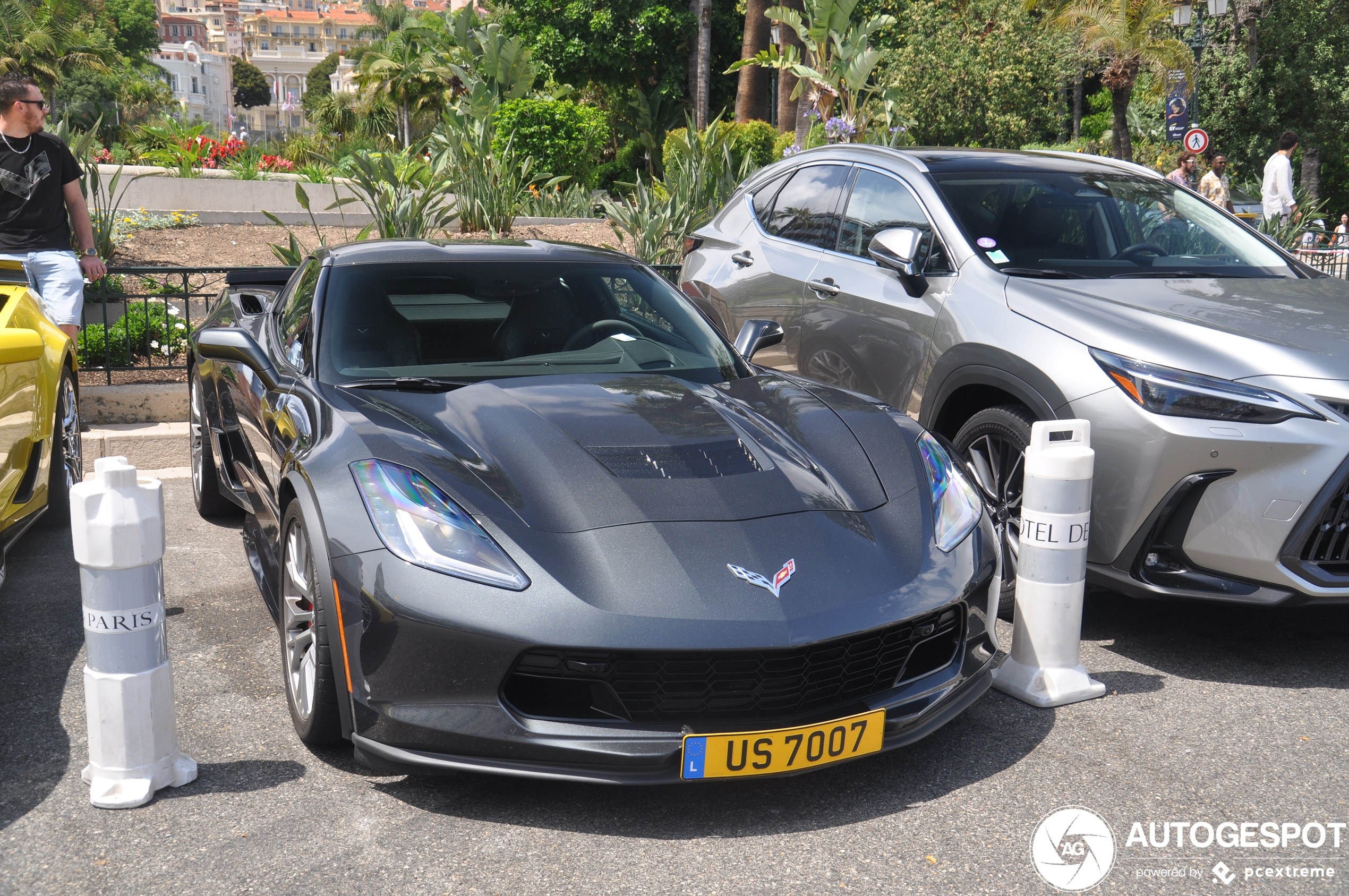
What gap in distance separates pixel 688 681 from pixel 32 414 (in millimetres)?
3267

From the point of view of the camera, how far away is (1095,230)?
5.20 metres

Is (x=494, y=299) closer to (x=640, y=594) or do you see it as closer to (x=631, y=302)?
(x=631, y=302)

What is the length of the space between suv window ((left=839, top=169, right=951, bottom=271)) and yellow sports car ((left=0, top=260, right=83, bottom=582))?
3.51m

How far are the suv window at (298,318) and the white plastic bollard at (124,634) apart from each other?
1161 mm

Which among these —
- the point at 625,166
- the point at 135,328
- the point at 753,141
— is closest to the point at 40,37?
the point at 625,166

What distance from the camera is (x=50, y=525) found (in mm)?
5688

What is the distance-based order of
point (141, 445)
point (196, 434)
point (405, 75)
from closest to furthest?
1. point (196, 434)
2. point (141, 445)
3. point (405, 75)

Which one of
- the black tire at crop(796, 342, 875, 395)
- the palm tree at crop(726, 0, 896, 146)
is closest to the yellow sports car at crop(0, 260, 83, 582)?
the black tire at crop(796, 342, 875, 395)

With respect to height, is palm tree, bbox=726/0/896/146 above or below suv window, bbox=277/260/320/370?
above

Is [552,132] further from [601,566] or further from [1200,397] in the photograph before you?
[601,566]

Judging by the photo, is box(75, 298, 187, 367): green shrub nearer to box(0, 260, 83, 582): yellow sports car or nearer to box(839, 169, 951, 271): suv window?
box(0, 260, 83, 582): yellow sports car

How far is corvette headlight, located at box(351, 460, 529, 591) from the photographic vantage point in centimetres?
291

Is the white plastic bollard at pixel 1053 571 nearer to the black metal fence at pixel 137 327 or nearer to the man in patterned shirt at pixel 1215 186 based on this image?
the black metal fence at pixel 137 327

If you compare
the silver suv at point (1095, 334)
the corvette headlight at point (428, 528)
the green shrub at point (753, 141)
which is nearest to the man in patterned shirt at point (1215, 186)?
the green shrub at point (753, 141)
